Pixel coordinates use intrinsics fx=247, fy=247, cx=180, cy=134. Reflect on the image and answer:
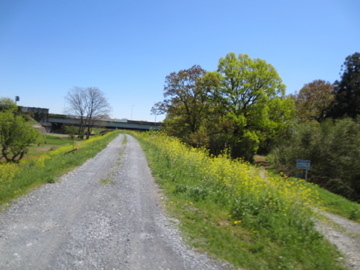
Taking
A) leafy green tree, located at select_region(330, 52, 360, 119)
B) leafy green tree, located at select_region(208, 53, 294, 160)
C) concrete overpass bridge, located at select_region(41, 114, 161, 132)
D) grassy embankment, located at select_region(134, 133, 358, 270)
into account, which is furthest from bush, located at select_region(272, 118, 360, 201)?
concrete overpass bridge, located at select_region(41, 114, 161, 132)

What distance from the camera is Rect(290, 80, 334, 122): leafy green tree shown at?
40.5 metres

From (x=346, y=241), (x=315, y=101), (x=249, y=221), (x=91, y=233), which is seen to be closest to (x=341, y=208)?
(x=346, y=241)

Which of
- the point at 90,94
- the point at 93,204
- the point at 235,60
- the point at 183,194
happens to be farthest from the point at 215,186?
the point at 90,94

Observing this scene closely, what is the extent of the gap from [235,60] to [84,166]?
25.8 m

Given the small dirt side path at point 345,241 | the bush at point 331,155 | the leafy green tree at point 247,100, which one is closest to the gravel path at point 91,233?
the small dirt side path at point 345,241

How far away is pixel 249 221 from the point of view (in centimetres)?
604

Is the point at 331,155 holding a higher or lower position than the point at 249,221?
higher

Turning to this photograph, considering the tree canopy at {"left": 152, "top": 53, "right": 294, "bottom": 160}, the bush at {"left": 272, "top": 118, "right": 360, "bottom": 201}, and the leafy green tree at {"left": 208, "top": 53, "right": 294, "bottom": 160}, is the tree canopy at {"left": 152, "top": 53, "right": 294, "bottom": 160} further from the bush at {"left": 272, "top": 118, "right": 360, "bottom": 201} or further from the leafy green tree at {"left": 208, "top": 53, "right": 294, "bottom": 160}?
the bush at {"left": 272, "top": 118, "right": 360, "bottom": 201}

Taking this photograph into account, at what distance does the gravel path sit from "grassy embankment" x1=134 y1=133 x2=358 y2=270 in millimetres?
532

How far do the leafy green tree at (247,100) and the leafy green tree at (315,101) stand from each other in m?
9.96

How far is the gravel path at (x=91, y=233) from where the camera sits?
13.5 ft

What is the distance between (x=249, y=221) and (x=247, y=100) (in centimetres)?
2795

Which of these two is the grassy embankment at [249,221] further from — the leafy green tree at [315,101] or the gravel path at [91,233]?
the leafy green tree at [315,101]

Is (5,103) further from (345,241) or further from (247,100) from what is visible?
(345,241)
